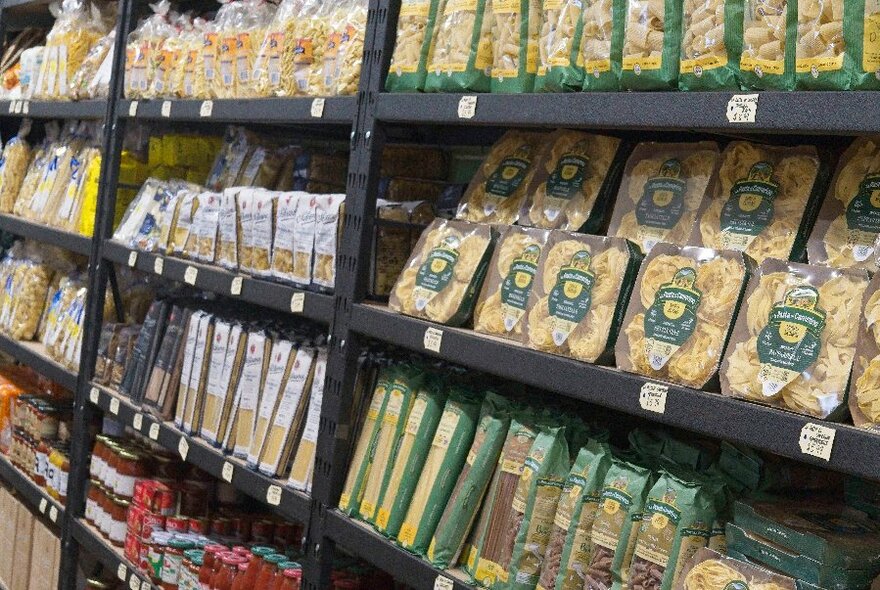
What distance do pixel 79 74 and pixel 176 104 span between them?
0.96 metres

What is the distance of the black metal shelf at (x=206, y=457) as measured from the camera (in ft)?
8.54

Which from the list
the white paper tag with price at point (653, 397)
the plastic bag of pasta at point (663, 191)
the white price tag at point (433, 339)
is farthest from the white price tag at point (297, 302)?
the white paper tag with price at point (653, 397)

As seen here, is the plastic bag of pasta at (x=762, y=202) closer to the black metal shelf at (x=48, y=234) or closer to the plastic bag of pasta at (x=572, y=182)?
the plastic bag of pasta at (x=572, y=182)

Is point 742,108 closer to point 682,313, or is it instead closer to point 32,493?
point 682,313

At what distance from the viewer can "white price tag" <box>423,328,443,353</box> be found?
2.15 meters

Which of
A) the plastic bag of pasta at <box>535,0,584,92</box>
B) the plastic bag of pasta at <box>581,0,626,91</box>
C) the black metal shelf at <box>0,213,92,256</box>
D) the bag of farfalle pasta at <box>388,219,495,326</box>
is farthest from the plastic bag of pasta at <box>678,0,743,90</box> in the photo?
the black metal shelf at <box>0,213,92,256</box>

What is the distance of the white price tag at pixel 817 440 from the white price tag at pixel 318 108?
4.89 feet

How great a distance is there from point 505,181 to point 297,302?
636 millimetres

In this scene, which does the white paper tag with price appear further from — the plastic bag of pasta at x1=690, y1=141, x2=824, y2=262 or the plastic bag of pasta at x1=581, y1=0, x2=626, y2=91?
the plastic bag of pasta at x1=581, y1=0, x2=626, y2=91

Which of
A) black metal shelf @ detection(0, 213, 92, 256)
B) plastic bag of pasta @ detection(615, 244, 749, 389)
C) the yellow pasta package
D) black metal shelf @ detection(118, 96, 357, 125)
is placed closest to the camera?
plastic bag of pasta @ detection(615, 244, 749, 389)

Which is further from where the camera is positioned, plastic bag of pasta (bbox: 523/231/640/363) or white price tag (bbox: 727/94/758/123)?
plastic bag of pasta (bbox: 523/231/640/363)

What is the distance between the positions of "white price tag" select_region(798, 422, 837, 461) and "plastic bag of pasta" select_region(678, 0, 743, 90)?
55 cm

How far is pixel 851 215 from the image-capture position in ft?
5.42

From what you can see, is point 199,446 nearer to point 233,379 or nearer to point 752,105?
point 233,379
